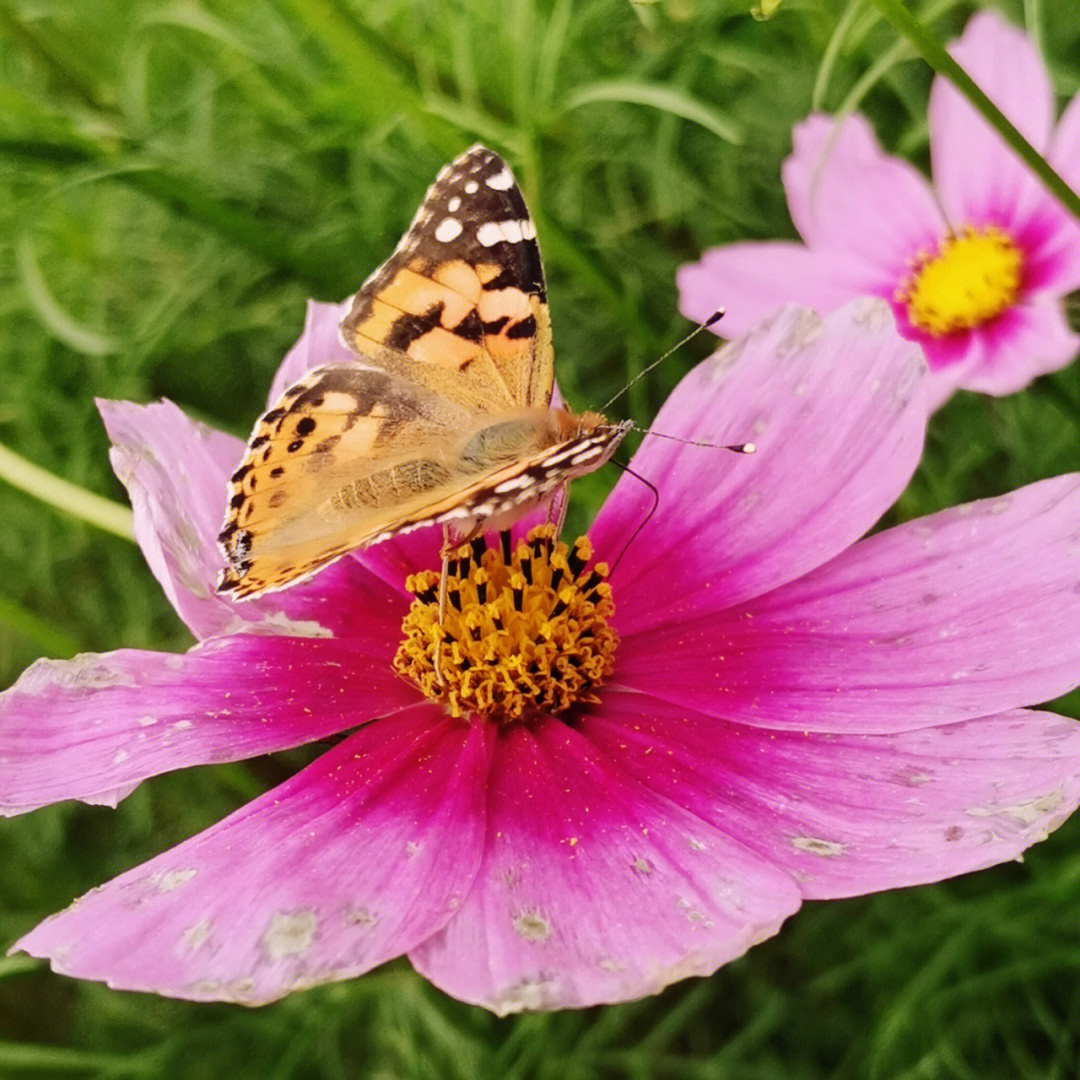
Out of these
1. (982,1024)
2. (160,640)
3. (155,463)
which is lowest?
(982,1024)

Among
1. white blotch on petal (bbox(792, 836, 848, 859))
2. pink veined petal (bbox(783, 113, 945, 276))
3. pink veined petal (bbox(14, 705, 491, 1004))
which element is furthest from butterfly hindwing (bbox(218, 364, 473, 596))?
pink veined petal (bbox(783, 113, 945, 276))

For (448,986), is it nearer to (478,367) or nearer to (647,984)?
(647,984)

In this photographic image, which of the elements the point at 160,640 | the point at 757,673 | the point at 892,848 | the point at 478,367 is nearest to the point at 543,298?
the point at 478,367

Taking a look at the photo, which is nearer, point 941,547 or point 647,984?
point 647,984

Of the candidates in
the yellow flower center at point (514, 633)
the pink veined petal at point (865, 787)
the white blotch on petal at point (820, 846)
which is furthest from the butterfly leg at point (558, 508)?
the white blotch on petal at point (820, 846)

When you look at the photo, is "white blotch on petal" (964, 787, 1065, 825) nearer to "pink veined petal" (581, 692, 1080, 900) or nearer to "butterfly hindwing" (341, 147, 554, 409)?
"pink veined petal" (581, 692, 1080, 900)

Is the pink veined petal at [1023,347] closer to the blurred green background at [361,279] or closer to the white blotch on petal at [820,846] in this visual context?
the blurred green background at [361,279]
